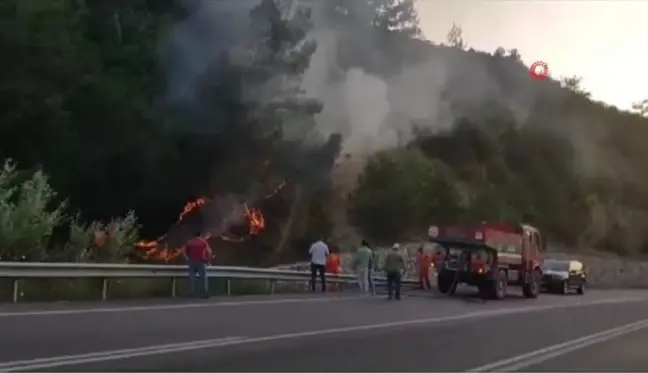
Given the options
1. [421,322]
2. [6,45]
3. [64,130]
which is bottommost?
[421,322]

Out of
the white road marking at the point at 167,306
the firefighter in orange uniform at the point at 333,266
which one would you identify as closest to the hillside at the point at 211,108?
the firefighter in orange uniform at the point at 333,266

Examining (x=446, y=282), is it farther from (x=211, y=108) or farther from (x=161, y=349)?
(x=161, y=349)

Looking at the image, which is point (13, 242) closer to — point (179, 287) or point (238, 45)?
point (179, 287)

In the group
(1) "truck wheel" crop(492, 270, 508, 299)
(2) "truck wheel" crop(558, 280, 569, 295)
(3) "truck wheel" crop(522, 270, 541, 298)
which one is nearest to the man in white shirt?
(1) "truck wheel" crop(492, 270, 508, 299)

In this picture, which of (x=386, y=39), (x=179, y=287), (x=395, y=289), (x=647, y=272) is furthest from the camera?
(x=647, y=272)

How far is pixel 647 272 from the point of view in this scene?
206 ft

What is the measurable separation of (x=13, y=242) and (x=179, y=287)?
14.0 feet

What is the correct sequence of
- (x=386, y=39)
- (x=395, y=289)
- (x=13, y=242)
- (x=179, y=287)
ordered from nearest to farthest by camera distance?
(x=13, y=242) → (x=179, y=287) → (x=395, y=289) → (x=386, y=39)

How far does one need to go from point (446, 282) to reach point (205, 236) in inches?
298

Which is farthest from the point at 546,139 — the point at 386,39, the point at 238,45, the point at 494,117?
the point at 238,45

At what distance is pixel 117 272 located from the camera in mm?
22375

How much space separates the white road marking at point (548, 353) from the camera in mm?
12266

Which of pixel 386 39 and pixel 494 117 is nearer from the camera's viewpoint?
pixel 386 39

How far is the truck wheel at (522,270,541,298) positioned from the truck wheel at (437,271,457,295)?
123 inches
